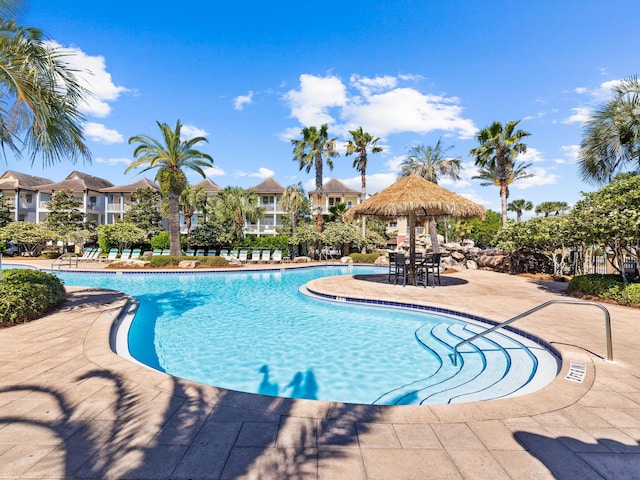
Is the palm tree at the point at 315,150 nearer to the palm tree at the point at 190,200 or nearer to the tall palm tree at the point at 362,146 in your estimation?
the tall palm tree at the point at 362,146

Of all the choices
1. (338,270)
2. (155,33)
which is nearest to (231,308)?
(338,270)

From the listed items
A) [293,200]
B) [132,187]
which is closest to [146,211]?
[132,187]

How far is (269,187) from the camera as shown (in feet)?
135

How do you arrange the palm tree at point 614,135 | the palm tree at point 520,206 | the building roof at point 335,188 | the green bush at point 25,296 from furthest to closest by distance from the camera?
the palm tree at point 520,206 < the building roof at point 335,188 < the palm tree at point 614,135 < the green bush at point 25,296

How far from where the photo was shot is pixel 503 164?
71.4ft

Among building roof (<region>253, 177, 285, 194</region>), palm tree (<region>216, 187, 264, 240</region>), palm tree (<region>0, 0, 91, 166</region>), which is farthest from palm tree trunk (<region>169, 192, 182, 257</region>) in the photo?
building roof (<region>253, 177, 285, 194</region>)

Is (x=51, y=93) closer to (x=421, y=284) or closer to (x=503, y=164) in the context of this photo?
(x=421, y=284)

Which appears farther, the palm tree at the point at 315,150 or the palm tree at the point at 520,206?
the palm tree at the point at 520,206

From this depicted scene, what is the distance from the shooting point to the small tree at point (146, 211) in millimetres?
32531

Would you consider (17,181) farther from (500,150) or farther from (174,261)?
(500,150)

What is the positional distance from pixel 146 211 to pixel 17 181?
21.3 metres

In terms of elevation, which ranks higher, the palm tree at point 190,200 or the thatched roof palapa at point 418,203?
the palm tree at point 190,200

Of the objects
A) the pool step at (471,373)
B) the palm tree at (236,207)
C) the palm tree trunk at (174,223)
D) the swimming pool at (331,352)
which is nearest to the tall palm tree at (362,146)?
the palm tree at (236,207)

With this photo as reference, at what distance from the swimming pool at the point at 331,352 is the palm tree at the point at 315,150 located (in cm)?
1821
